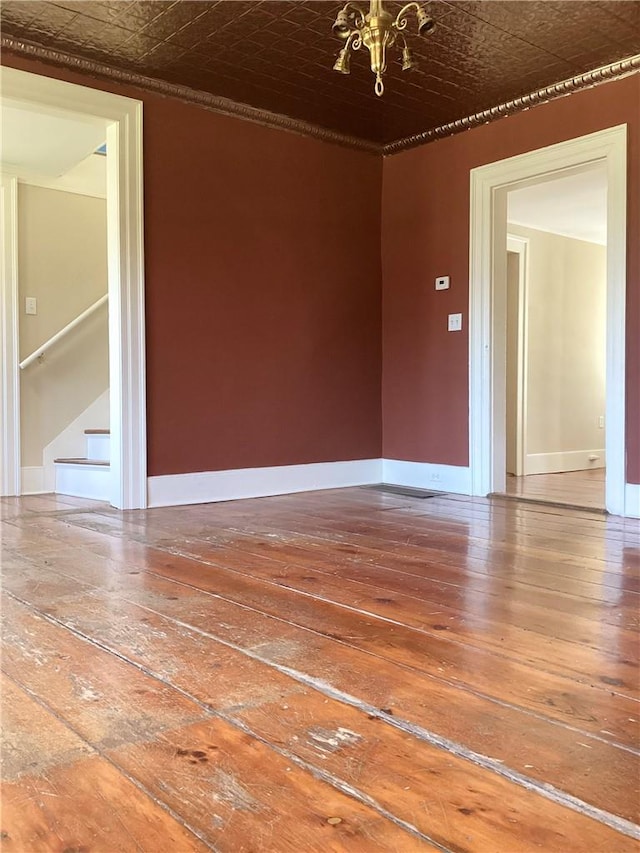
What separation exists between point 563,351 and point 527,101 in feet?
9.16

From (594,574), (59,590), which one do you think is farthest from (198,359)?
(594,574)

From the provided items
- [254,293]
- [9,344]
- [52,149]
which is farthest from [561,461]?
[52,149]

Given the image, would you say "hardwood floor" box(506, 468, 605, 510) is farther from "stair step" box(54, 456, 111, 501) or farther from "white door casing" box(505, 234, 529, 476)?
"stair step" box(54, 456, 111, 501)

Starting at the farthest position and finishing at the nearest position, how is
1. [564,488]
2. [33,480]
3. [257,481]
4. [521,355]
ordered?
1. [521,355]
2. [564,488]
3. [33,480]
4. [257,481]

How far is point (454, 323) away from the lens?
4.57 metres

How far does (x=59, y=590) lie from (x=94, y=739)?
3.47 ft

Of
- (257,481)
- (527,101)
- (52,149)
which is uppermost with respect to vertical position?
(527,101)

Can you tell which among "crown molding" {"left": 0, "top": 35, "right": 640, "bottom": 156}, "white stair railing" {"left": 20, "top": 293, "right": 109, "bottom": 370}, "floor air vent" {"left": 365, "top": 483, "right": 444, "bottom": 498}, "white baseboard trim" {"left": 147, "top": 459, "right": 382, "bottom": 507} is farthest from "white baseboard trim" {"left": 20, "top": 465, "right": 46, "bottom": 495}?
"crown molding" {"left": 0, "top": 35, "right": 640, "bottom": 156}

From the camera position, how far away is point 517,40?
3.37m

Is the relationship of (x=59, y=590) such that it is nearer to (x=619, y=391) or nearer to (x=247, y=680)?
(x=247, y=680)

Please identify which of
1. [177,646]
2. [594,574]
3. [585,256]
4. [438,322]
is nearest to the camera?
[177,646]

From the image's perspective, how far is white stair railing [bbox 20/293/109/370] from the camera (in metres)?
4.64

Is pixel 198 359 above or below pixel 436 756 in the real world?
above

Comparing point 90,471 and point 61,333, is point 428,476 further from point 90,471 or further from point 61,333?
point 61,333
